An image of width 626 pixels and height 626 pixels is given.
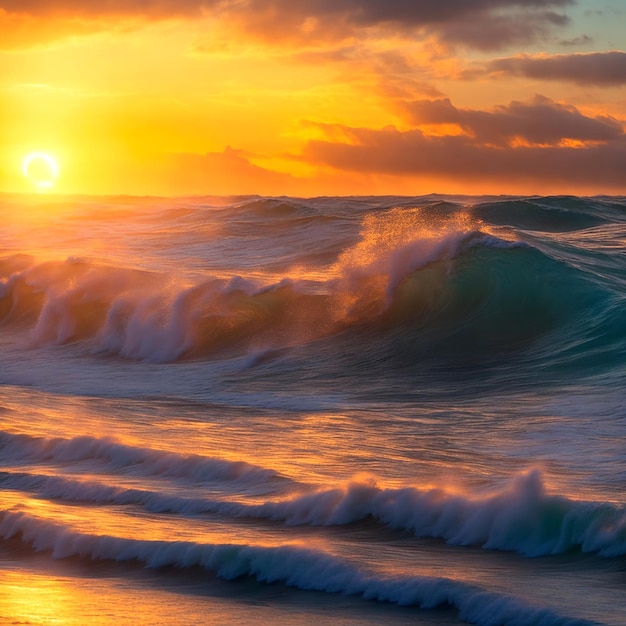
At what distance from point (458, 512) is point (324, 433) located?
12.5ft

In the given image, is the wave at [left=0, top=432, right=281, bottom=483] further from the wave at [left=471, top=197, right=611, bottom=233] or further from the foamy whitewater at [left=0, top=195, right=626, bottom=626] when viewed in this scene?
the wave at [left=471, top=197, right=611, bottom=233]

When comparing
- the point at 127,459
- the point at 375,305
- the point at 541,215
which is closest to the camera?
the point at 127,459

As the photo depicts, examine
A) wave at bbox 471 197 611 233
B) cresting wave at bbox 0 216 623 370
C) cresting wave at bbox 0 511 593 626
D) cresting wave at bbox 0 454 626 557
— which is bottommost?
cresting wave at bbox 0 511 593 626

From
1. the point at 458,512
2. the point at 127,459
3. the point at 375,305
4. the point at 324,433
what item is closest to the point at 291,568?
the point at 458,512

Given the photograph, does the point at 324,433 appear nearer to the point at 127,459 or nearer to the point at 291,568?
the point at 127,459

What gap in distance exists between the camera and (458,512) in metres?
8.37

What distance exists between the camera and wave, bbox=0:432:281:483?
10.1 metres

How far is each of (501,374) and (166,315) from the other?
836 cm

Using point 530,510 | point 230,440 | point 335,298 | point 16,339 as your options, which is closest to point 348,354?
point 335,298

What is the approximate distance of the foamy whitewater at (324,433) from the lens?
7.22 m

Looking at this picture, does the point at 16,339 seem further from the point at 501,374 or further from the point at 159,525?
the point at 159,525

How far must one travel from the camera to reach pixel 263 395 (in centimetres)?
1530

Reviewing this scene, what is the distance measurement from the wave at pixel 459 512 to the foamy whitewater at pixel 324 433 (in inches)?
0.8

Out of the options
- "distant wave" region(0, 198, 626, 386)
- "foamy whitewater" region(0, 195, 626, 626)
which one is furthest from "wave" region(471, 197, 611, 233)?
"distant wave" region(0, 198, 626, 386)
